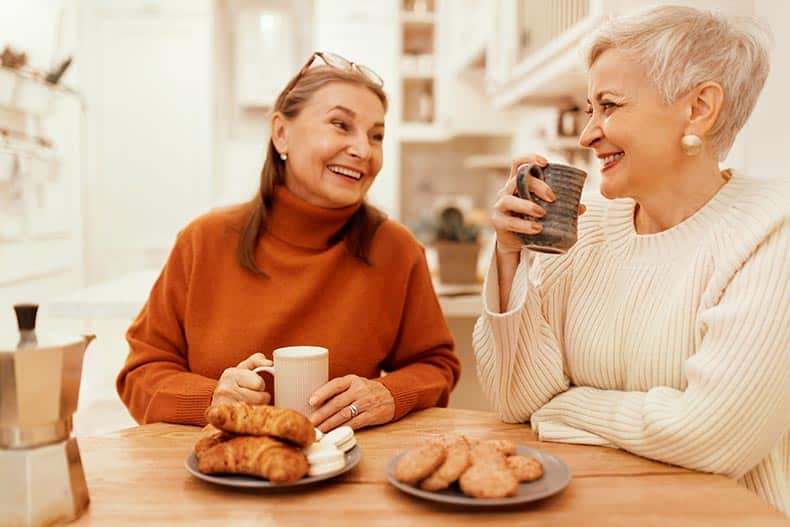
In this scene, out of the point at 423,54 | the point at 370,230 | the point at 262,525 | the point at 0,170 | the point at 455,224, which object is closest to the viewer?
the point at 262,525

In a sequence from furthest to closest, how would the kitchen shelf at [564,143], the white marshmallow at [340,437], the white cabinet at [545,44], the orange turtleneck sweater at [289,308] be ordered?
the kitchen shelf at [564,143] < the white cabinet at [545,44] < the orange turtleneck sweater at [289,308] < the white marshmallow at [340,437]

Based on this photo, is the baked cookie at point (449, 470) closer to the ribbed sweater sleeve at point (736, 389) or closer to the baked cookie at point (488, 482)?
the baked cookie at point (488, 482)

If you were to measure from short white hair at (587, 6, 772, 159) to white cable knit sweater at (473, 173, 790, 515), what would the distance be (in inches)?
6.5

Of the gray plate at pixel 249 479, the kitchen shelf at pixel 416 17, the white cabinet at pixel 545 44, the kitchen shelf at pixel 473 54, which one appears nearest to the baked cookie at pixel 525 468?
the gray plate at pixel 249 479

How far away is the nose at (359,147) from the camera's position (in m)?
1.51

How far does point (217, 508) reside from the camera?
854 mm

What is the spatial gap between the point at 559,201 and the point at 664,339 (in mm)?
292

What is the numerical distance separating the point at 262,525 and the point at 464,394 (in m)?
1.70

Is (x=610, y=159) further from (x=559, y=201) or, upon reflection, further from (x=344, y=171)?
(x=344, y=171)

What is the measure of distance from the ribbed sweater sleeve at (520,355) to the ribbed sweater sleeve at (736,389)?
189 mm

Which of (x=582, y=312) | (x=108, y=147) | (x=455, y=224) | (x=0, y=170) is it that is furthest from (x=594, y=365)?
(x=108, y=147)

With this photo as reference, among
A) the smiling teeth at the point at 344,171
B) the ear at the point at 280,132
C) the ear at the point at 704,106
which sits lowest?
the smiling teeth at the point at 344,171

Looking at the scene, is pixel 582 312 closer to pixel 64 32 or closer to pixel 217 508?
pixel 217 508

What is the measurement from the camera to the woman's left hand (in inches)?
45.7
